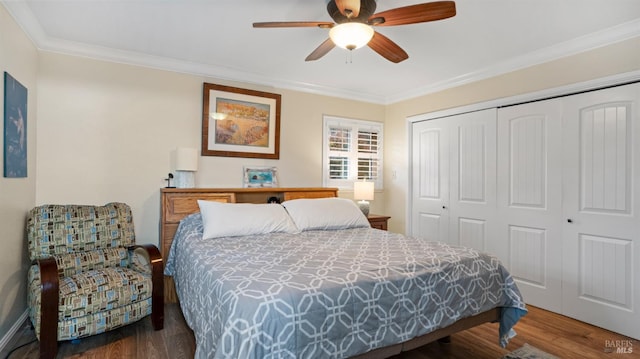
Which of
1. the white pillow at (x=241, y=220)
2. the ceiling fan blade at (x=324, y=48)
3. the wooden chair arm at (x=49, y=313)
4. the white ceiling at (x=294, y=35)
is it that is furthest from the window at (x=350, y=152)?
the wooden chair arm at (x=49, y=313)

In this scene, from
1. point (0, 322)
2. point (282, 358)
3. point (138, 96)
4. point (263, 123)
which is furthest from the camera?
point (263, 123)

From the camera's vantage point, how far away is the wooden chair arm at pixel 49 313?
197 cm

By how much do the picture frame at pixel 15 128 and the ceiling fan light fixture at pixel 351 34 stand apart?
7.22ft

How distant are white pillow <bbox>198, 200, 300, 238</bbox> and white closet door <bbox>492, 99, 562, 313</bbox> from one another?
225cm

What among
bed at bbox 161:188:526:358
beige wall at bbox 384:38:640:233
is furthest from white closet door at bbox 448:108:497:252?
bed at bbox 161:188:526:358

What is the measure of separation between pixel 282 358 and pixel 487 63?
3.40m

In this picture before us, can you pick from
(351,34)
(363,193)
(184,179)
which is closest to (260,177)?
(184,179)

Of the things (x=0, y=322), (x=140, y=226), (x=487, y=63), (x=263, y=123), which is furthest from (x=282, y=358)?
(x=487, y=63)

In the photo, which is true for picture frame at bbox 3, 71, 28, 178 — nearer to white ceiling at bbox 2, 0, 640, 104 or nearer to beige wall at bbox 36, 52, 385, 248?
beige wall at bbox 36, 52, 385, 248

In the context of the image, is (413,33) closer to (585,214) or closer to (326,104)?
(326,104)

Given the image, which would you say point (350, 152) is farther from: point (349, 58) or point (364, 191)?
point (349, 58)

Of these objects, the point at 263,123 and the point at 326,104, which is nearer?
the point at 263,123

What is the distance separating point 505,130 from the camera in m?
3.39

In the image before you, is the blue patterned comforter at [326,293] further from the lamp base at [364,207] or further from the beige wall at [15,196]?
the lamp base at [364,207]
